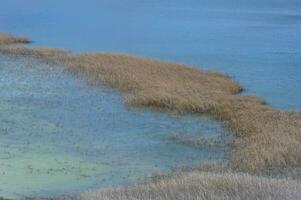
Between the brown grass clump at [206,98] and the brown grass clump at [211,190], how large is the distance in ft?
13.3

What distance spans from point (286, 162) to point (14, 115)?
1271 cm

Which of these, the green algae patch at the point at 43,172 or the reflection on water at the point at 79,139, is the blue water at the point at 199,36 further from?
the green algae patch at the point at 43,172

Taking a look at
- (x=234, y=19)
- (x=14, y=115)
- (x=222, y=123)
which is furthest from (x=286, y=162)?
(x=234, y=19)

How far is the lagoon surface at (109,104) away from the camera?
20344 millimetres

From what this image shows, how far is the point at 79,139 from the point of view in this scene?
79.1 feet

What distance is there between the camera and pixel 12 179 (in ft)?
62.6

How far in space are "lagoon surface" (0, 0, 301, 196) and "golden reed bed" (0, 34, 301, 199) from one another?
3.39 feet

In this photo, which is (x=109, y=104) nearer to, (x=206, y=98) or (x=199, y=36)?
(x=206, y=98)

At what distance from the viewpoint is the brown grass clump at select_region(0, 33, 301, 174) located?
20.4 m

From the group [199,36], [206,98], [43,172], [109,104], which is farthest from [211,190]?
[199,36]

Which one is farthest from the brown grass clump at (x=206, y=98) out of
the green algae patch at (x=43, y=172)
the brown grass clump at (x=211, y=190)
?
the green algae patch at (x=43, y=172)

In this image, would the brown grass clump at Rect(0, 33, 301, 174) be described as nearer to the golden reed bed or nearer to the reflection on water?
the golden reed bed

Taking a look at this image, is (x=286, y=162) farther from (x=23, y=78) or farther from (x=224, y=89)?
(x=23, y=78)

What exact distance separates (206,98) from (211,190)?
1552 cm
